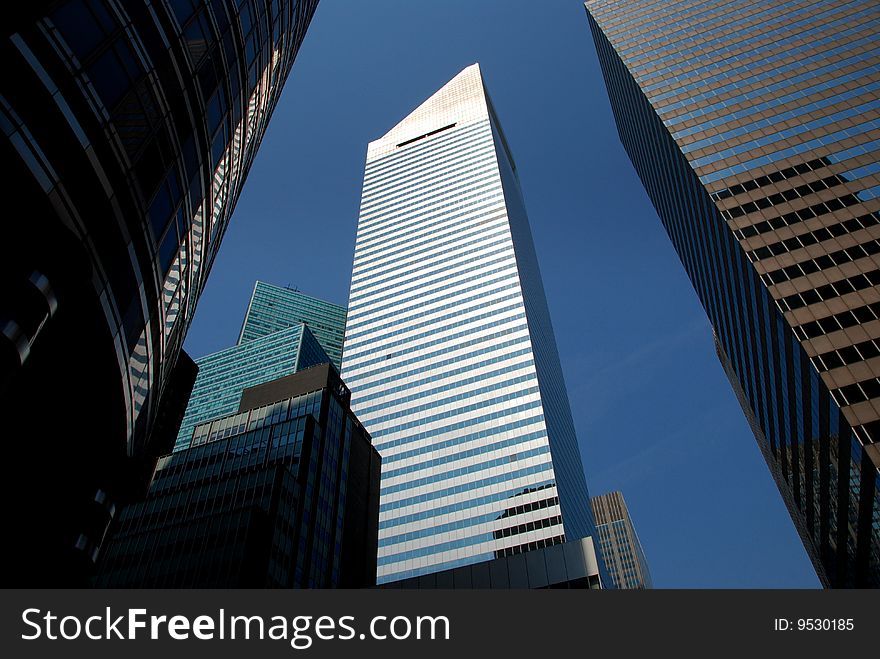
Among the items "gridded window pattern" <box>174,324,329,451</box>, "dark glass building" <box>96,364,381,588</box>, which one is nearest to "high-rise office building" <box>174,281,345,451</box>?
"gridded window pattern" <box>174,324,329,451</box>

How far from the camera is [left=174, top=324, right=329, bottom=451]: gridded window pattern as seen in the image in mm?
162625

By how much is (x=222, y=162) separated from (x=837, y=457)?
50319mm

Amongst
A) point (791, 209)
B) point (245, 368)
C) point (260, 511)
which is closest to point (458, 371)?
point (260, 511)

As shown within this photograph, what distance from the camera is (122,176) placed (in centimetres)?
2081

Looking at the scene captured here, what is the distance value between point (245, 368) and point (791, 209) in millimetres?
149934

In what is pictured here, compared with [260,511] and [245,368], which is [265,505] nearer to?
[260,511]

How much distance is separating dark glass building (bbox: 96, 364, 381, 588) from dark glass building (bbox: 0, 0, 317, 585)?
21840 millimetres

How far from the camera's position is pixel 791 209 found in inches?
2272

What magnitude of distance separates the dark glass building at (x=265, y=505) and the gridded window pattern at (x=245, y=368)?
7984 centimetres

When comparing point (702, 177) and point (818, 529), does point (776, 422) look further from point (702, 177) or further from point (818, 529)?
point (702, 177)

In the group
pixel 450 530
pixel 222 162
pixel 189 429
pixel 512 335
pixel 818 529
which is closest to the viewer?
pixel 222 162

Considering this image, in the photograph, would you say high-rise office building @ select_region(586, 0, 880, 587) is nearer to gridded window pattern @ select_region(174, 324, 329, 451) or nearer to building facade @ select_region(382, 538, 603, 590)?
building facade @ select_region(382, 538, 603, 590)

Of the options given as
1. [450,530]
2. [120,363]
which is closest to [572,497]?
[450,530]
